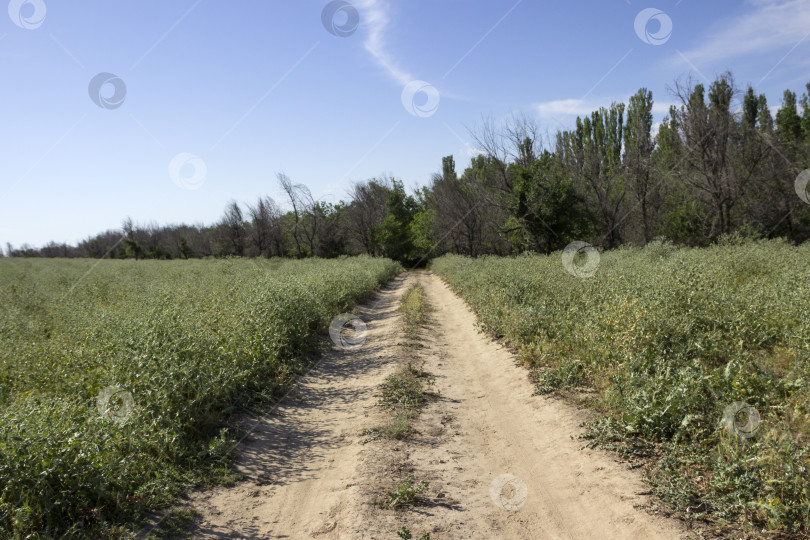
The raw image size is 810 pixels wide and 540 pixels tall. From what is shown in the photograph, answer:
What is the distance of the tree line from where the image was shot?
2878 centimetres

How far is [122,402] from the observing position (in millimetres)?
4961

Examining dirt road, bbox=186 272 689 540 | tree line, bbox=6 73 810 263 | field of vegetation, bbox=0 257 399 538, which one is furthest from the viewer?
tree line, bbox=6 73 810 263

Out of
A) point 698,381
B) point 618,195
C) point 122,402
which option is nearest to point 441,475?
point 698,381

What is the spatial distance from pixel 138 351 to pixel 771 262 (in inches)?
545

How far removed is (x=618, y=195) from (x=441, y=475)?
128ft

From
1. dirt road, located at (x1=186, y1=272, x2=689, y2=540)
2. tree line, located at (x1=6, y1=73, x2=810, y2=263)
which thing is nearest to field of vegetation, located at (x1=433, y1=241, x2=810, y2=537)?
dirt road, located at (x1=186, y1=272, x2=689, y2=540)

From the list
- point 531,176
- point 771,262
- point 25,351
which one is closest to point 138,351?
point 25,351

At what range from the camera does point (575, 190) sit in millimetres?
32969

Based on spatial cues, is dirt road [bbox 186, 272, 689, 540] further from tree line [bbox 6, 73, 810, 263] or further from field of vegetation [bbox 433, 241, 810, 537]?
tree line [bbox 6, 73, 810, 263]

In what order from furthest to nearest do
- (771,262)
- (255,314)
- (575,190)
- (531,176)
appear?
(575,190) < (531,176) < (771,262) < (255,314)

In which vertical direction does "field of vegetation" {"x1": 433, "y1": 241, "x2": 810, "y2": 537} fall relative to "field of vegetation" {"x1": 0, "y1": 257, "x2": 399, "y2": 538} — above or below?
below

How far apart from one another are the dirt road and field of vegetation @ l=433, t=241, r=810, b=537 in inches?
16.5

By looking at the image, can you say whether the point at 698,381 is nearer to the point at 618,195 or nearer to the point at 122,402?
the point at 122,402

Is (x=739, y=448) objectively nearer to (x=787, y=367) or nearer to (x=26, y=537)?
(x=787, y=367)
